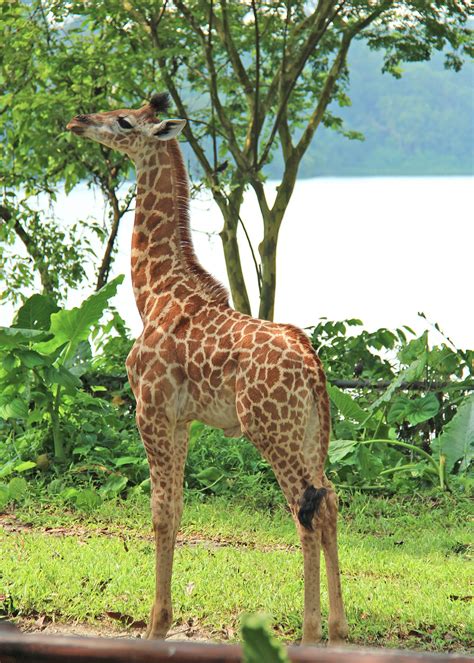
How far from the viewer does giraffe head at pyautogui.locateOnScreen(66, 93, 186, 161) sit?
5176mm

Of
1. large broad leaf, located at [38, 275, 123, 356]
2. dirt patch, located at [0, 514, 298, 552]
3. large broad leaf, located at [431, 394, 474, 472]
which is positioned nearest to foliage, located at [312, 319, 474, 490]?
large broad leaf, located at [431, 394, 474, 472]

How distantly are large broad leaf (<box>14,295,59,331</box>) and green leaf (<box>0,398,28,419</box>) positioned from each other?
2.90 feet

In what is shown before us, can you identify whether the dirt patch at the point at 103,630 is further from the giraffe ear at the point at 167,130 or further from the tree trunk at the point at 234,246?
the tree trunk at the point at 234,246

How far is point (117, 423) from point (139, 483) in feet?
2.56

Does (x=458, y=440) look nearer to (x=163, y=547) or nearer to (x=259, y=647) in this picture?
(x=163, y=547)

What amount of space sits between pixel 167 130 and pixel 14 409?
333cm

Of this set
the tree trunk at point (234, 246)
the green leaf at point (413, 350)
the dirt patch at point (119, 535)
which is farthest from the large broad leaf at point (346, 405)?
the tree trunk at point (234, 246)

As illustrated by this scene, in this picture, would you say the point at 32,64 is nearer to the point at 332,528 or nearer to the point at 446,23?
the point at 446,23

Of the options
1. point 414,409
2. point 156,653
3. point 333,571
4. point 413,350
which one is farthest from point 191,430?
point 156,653

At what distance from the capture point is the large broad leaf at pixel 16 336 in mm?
7293

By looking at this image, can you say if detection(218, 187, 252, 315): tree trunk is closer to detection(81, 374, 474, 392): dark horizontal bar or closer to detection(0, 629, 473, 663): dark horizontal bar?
detection(81, 374, 474, 392): dark horizontal bar

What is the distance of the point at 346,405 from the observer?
307 inches

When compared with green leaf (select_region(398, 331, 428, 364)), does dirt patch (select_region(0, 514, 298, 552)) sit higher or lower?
lower

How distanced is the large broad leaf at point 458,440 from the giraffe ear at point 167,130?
13.1 feet
